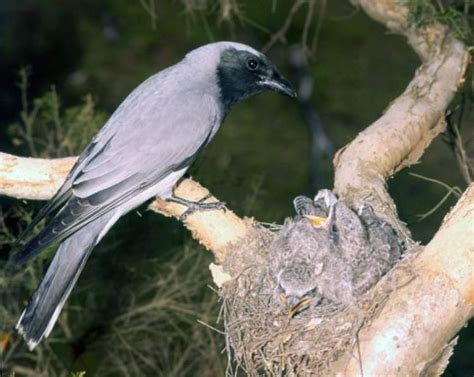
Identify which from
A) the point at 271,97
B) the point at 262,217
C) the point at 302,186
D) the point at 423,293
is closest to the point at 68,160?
the point at 423,293

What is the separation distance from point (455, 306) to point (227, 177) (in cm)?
298

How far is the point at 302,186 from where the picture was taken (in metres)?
7.83

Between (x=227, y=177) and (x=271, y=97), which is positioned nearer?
(x=227, y=177)

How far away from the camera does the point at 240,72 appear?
4.84 metres

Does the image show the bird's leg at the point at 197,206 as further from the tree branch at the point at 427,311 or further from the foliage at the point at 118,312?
the foliage at the point at 118,312

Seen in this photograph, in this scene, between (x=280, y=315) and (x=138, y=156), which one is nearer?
(x=280, y=315)

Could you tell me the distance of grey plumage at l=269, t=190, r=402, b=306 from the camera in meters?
3.81

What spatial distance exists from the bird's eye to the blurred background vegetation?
47cm

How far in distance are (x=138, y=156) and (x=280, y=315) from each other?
3.20 feet

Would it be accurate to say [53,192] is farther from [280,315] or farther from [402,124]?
[402,124]

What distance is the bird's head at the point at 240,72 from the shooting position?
4.81 m

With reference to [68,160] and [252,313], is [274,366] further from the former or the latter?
[68,160]

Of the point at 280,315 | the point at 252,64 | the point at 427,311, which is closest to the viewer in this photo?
the point at 427,311

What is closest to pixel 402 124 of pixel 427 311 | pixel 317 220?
pixel 317 220
